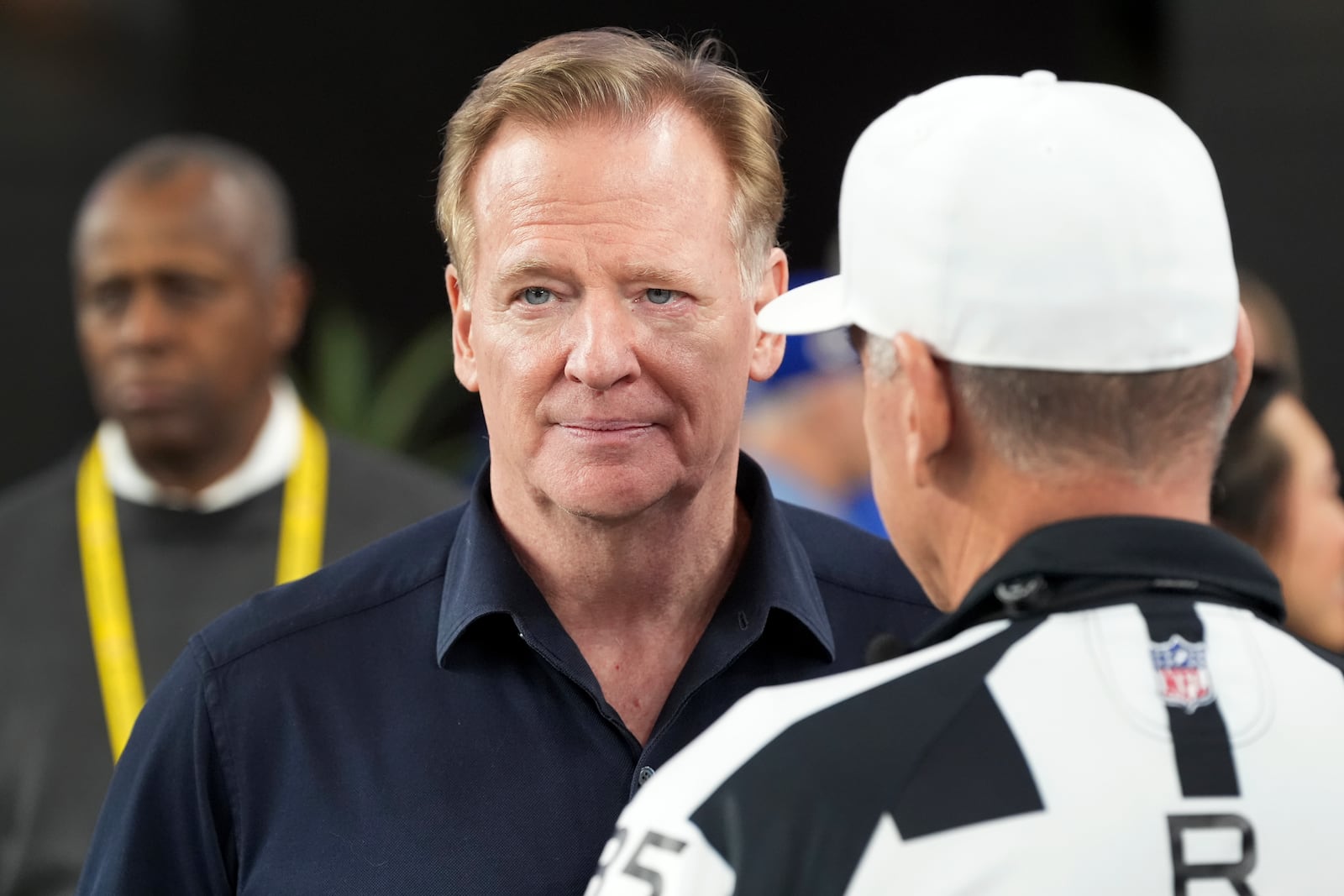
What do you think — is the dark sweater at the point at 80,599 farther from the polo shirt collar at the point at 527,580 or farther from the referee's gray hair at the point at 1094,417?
the referee's gray hair at the point at 1094,417

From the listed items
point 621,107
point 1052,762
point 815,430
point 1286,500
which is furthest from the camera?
point 815,430

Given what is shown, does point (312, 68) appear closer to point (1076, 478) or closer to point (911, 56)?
point (911, 56)

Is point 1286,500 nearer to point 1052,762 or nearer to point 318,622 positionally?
point 318,622

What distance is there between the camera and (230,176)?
144 inches

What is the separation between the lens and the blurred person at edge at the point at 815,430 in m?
3.89

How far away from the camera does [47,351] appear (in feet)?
13.4

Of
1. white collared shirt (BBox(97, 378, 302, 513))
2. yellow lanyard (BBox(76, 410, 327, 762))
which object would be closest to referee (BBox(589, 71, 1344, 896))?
yellow lanyard (BBox(76, 410, 327, 762))

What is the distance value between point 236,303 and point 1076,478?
277 cm

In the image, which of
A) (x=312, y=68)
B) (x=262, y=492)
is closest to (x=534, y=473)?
(x=262, y=492)

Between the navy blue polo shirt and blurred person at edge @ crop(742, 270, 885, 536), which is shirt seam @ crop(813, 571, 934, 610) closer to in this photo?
Answer: the navy blue polo shirt

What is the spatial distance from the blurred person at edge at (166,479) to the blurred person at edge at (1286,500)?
1567mm

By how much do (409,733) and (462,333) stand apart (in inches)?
18.1

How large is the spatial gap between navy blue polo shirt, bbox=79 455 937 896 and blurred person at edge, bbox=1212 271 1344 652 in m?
1.07

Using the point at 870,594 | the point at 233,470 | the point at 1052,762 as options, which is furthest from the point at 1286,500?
the point at 233,470
